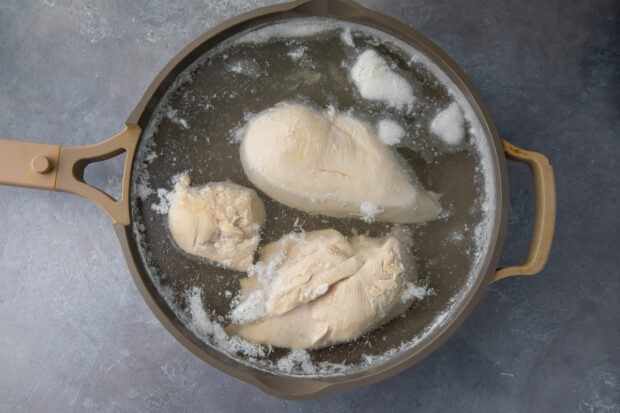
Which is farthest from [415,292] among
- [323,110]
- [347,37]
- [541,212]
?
[347,37]

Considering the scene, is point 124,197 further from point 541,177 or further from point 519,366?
point 519,366

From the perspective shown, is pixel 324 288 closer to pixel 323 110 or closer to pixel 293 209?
pixel 293 209

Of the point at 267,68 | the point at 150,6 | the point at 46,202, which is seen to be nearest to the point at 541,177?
the point at 267,68

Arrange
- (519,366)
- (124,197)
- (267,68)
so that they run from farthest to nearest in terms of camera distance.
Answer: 1. (519,366)
2. (267,68)
3. (124,197)

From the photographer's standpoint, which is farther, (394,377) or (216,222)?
(394,377)

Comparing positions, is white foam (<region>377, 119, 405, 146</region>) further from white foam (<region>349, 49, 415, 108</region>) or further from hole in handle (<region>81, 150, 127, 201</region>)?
hole in handle (<region>81, 150, 127, 201</region>)

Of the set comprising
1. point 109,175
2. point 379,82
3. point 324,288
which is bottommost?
point 324,288

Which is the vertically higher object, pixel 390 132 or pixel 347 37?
pixel 347 37
